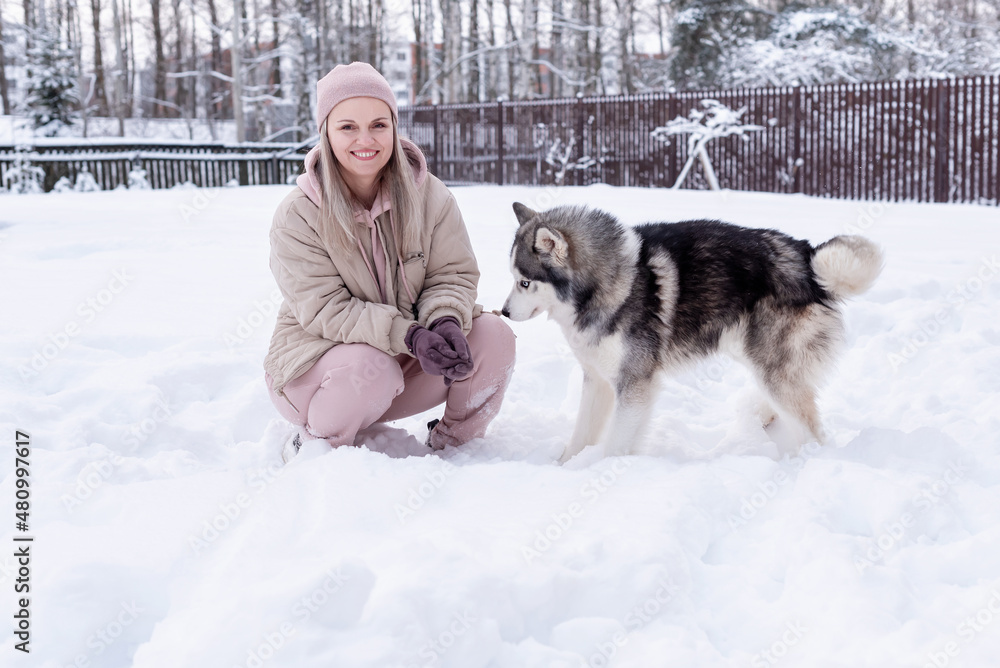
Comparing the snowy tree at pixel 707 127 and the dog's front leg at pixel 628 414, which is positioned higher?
the snowy tree at pixel 707 127

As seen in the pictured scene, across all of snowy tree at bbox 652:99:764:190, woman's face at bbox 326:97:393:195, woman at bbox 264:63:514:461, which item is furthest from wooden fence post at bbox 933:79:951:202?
woman's face at bbox 326:97:393:195

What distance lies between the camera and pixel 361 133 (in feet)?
8.36

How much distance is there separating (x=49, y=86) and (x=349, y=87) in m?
19.0

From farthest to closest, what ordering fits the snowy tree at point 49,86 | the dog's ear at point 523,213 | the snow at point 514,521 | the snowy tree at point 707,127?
1. the snowy tree at point 49,86
2. the snowy tree at point 707,127
3. the dog's ear at point 523,213
4. the snow at point 514,521

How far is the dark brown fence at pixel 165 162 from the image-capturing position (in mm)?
13211

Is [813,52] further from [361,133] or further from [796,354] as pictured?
[361,133]

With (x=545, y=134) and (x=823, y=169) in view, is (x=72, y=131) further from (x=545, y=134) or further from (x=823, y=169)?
(x=823, y=169)

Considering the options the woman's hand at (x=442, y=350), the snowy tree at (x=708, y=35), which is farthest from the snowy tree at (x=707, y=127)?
the woman's hand at (x=442, y=350)

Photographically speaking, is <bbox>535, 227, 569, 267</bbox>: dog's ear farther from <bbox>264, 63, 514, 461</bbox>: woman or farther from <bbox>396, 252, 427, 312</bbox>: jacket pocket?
<bbox>396, 252, 427, 312</bbox>: jacket pocket

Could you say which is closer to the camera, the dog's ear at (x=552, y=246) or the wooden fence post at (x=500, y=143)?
the dog's ear at (x=552, y=246)

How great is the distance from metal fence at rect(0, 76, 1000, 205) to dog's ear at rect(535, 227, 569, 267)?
31.0 feet

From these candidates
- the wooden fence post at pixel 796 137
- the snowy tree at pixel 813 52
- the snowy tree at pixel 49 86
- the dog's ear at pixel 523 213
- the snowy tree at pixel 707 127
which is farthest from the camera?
the snowy tree at pixel 49 86

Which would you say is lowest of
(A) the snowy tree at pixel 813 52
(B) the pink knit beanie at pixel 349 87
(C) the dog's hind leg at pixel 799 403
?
(C) the dog's hind leg at pixel 799 403

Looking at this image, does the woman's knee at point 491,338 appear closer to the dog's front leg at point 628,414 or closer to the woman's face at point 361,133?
the dog's front leg at point 628,414
